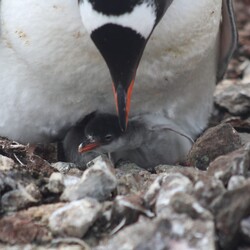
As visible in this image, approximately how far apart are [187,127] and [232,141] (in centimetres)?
69

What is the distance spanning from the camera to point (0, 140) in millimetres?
3918

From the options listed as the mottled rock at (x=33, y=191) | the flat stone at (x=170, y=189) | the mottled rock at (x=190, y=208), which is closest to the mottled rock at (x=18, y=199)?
the mottled rock at (x=33, y=191)

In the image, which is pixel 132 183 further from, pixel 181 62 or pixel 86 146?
pixel 181 62

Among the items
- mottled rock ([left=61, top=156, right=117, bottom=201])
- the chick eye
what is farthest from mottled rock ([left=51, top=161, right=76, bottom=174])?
mottled rock ([left=61, top=156, right=117, bottom=201])

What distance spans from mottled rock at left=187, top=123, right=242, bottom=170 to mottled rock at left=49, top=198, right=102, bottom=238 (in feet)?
3.43

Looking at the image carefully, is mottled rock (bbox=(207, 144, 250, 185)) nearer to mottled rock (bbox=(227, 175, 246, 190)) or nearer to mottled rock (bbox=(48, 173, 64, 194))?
mottled rock (bbox=(227, 175, 246, 190))

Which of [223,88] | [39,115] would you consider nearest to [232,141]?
[39,115]

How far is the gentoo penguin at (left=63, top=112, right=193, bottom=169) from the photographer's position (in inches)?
156

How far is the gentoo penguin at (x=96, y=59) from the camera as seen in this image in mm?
3230

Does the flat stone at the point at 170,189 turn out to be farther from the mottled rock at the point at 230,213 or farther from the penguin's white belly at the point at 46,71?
the penguin's white belly at the point at 46,71

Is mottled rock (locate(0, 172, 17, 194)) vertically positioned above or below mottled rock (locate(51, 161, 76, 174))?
above

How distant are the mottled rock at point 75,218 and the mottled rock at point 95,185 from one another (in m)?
0.11

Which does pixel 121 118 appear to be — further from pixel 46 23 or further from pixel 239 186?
pixel 239 186

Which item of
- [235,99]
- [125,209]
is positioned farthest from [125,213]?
[235,99]
